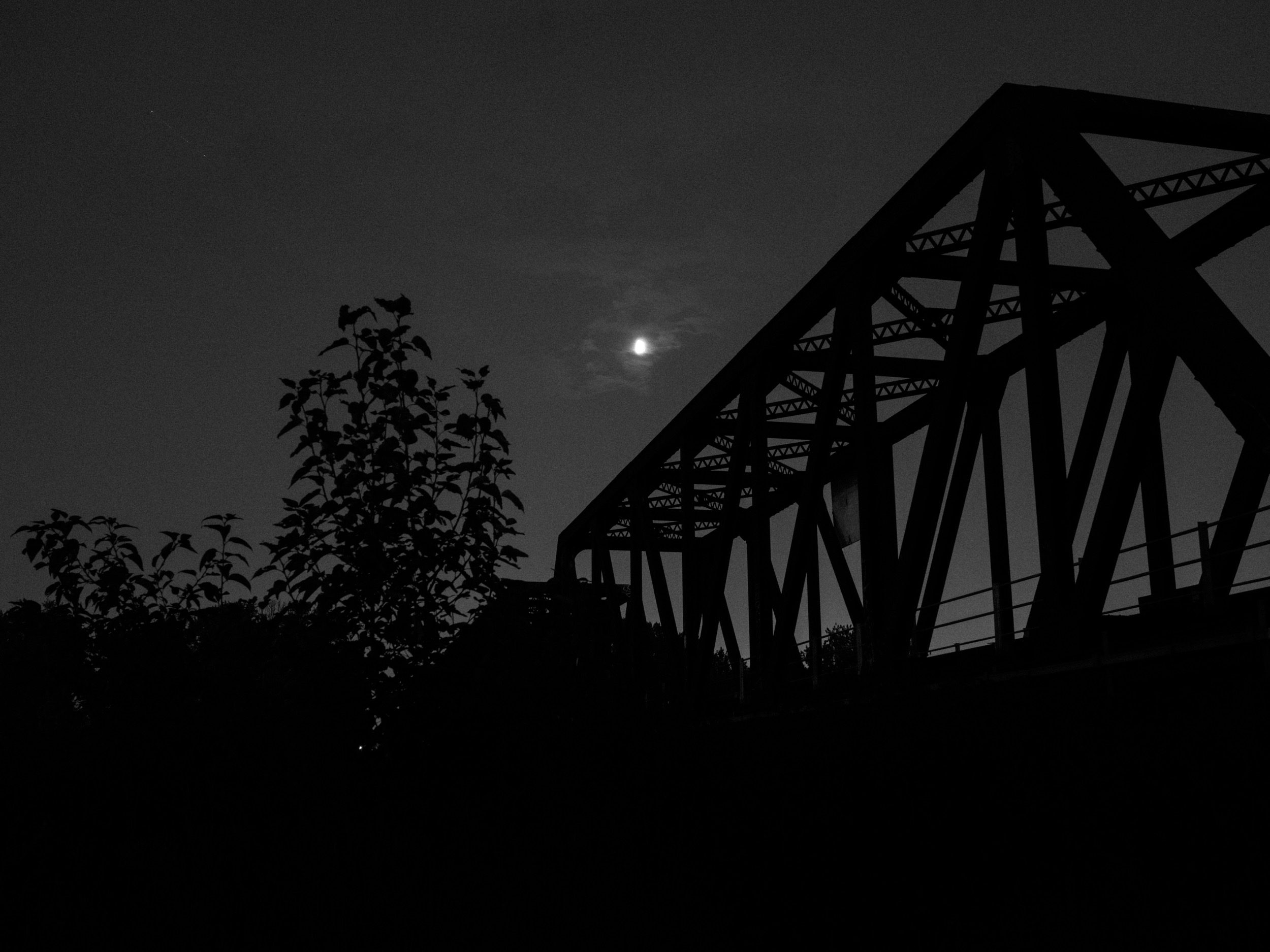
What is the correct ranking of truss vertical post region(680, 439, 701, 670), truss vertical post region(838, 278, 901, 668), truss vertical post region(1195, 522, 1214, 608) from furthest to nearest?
truss vertical post region(680, 439, 701, 670) → truss vertical post region(838, 278, 901, 668) → truss vertical post region(1195, 522, 1214, 608)

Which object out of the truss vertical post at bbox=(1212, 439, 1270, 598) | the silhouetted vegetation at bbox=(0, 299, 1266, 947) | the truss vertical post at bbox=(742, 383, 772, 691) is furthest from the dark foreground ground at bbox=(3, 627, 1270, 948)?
the truss vertical post at bbox=(742, 383, 772, 691)

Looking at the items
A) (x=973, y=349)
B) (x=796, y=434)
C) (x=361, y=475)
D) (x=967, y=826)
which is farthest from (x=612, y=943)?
(x=796, y=434)

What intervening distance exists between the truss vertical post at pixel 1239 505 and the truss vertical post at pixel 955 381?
4.04 metres

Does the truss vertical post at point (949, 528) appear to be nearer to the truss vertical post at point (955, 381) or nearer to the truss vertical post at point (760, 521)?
the truss vertical post at point (955, 381)

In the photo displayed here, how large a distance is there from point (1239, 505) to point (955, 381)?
201 inches

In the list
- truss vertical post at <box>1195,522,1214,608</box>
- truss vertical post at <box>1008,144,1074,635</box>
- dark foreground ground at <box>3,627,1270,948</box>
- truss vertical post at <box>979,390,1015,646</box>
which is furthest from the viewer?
truss vertical post at <box>979,390,1015,646</box>

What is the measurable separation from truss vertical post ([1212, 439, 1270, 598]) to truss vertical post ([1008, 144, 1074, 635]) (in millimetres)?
4194

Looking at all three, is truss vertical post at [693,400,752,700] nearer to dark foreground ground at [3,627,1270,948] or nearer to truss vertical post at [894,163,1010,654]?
truss vertical post at [894,163,1010,654]

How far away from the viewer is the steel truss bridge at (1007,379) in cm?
1223

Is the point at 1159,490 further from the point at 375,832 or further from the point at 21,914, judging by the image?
the point at 21,914

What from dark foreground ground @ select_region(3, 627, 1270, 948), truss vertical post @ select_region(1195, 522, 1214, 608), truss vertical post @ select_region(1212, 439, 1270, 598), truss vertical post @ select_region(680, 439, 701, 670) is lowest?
dark foreground ground @ select_region(3, 627, 1270, 948)

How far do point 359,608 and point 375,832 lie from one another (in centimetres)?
152

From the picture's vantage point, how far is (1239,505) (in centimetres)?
1658

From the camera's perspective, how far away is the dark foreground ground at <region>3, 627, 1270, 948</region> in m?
7.44
